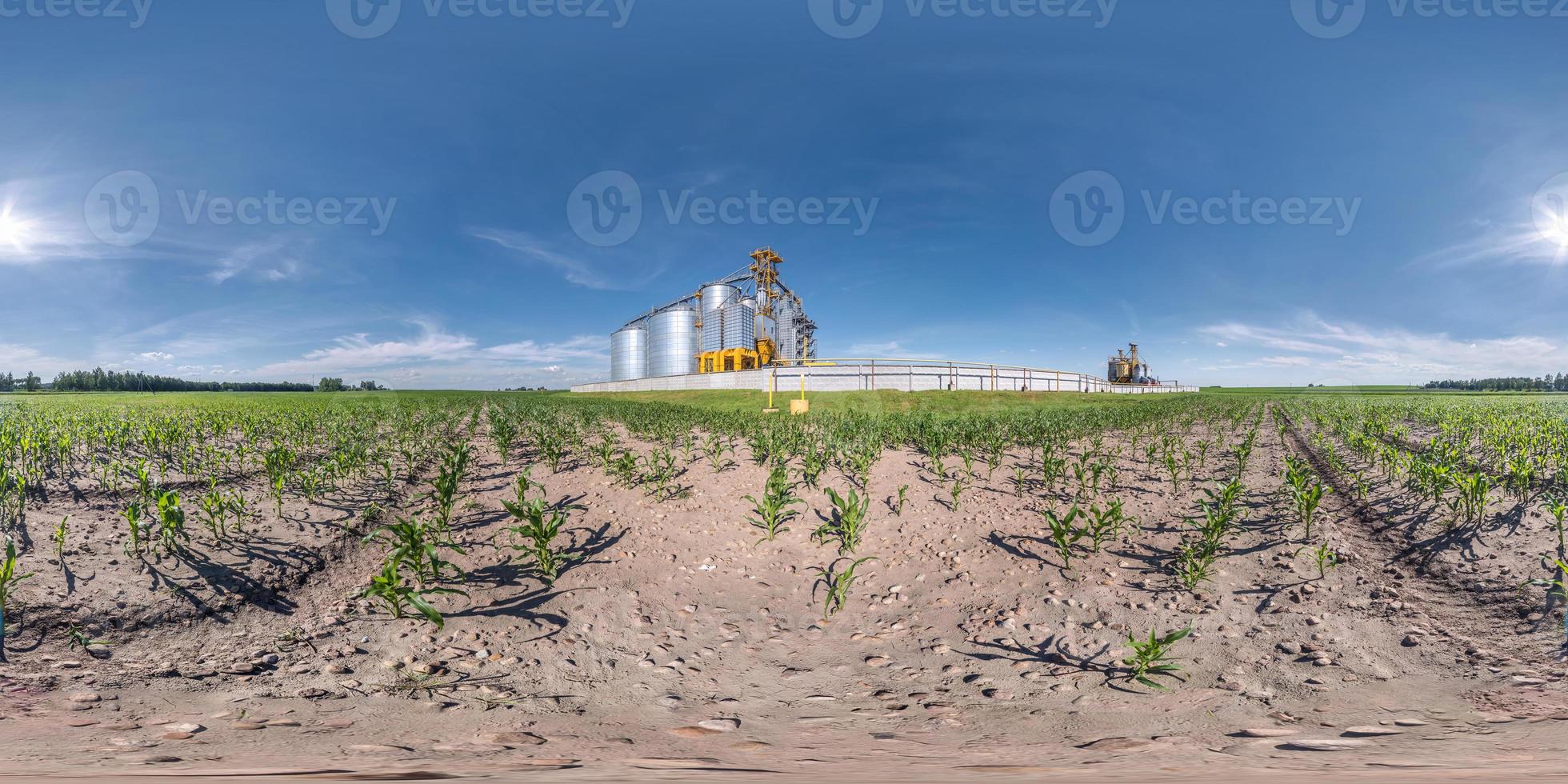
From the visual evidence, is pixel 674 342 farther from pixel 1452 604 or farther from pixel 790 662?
pixel 1452 604

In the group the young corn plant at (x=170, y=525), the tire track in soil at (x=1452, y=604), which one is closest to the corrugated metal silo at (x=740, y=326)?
the young corn plant at (x=170, y=525)

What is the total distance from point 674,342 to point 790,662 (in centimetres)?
5343

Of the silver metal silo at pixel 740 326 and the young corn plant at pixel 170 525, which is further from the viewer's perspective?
the silver metal silo at pixel 740 326

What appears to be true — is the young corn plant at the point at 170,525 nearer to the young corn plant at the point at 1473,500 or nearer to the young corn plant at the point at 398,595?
the young corn plant at the point at 398,595

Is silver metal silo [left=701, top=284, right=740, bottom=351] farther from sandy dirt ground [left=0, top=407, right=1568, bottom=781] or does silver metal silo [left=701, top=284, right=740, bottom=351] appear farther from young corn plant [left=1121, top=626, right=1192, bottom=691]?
young corn plant [left=1121, top=626, right=1192, bottom=691]

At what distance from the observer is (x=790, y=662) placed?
3.58m

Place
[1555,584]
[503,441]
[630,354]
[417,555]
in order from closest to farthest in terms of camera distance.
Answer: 1. [1555,584]
2. [417,555]
3. [503,441]
4. [630,354]

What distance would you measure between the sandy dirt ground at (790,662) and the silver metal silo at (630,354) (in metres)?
57.0

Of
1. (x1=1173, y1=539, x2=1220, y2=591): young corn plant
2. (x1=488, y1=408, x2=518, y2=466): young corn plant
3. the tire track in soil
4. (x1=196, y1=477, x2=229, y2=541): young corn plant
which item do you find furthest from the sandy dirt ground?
(x1=488, y1=408, x2=518, y2=466): young corn plant

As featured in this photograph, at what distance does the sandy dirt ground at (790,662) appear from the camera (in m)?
2.08

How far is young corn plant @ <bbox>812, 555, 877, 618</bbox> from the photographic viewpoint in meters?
4.38

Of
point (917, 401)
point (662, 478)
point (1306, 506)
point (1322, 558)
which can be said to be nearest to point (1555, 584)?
point (1322, 558)

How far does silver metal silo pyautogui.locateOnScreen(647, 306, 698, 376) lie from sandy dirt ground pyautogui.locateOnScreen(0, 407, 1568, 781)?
48.8 meters

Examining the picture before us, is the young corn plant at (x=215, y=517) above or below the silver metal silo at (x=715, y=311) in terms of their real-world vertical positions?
below
